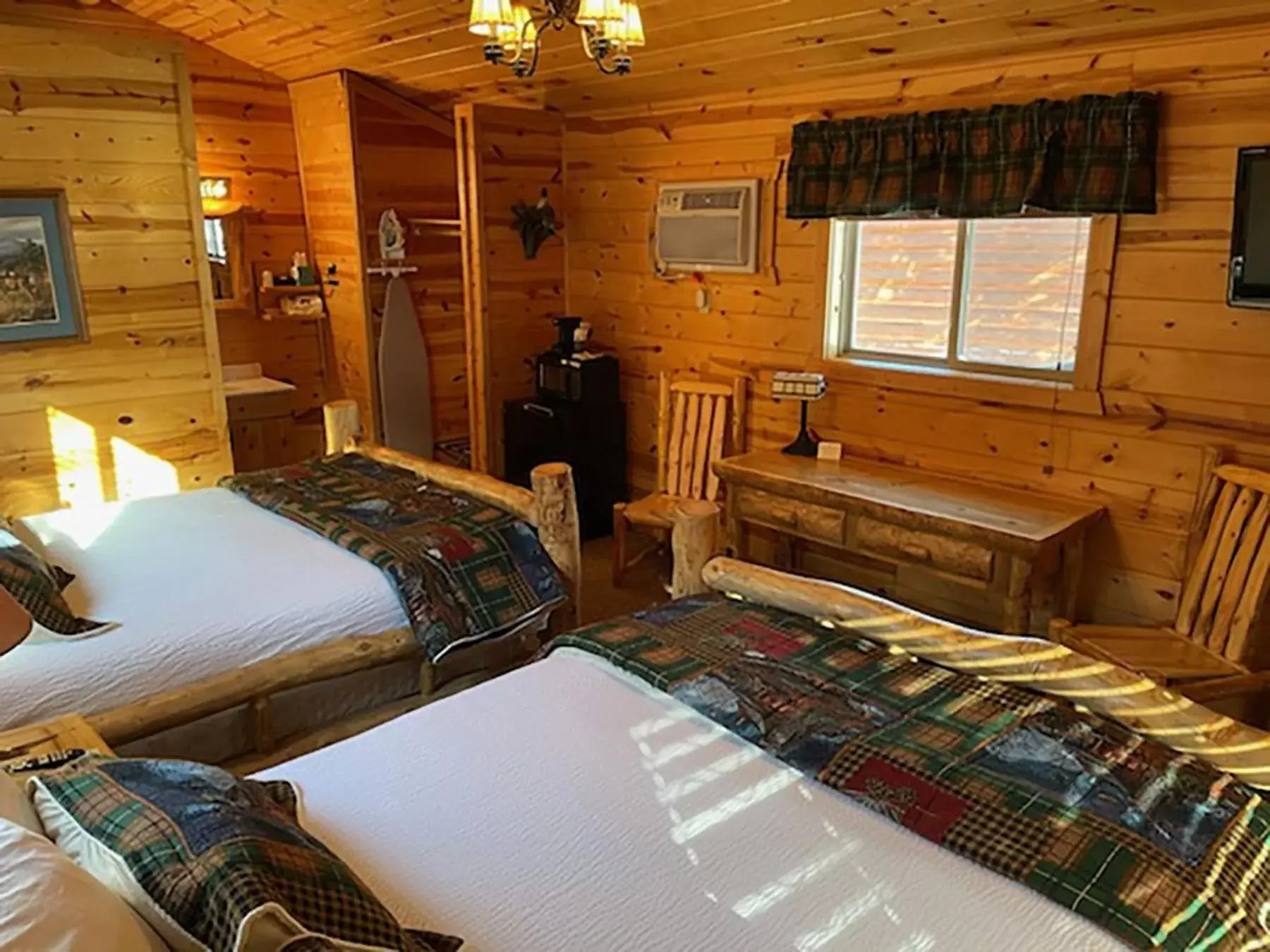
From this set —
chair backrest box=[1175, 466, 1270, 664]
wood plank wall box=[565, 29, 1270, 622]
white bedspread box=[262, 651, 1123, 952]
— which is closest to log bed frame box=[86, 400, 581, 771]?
white bedspread box=[262, 651, 1123, 952]

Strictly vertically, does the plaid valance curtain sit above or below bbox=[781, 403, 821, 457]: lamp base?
above

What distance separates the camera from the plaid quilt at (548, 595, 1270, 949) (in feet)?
4.51

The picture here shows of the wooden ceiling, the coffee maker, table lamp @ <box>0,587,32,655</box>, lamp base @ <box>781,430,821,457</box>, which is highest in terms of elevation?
the wooden ceiling

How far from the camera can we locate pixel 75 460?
4121mm

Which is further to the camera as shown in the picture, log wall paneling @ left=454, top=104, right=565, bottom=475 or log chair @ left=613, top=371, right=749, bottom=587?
log wall paneling @ left=454, top=104, right=565, bottom=475

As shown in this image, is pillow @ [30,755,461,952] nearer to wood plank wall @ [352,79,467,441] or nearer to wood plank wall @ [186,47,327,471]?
wood plank wall @ [186,47,327,471]

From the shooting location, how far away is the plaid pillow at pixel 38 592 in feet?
7.59

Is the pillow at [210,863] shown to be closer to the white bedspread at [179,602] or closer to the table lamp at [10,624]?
the table lamp at [10,624]

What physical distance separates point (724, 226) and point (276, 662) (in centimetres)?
280

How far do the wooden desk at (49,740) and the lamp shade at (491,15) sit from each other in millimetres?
1892

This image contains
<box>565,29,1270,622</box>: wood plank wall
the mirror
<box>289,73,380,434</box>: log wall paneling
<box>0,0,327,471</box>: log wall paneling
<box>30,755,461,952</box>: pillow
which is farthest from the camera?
the mirror

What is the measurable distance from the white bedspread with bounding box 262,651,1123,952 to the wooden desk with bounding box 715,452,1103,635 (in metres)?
1.62

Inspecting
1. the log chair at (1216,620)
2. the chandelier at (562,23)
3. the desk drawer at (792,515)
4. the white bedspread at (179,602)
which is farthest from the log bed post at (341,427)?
the log chair at (1216,620)

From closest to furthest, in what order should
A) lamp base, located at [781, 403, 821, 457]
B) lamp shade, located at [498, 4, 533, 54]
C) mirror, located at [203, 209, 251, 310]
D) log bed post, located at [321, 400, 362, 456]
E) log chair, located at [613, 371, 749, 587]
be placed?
lamp shade, located at [498, 4, 533, 54] → log bed post, located at [321, 400, 362, 456] → lamp base, located at [781, 403, 821, 457] → log chair, located at [613, 371, 749, 587] → mirror, located at [203, 209, 251, 310]
